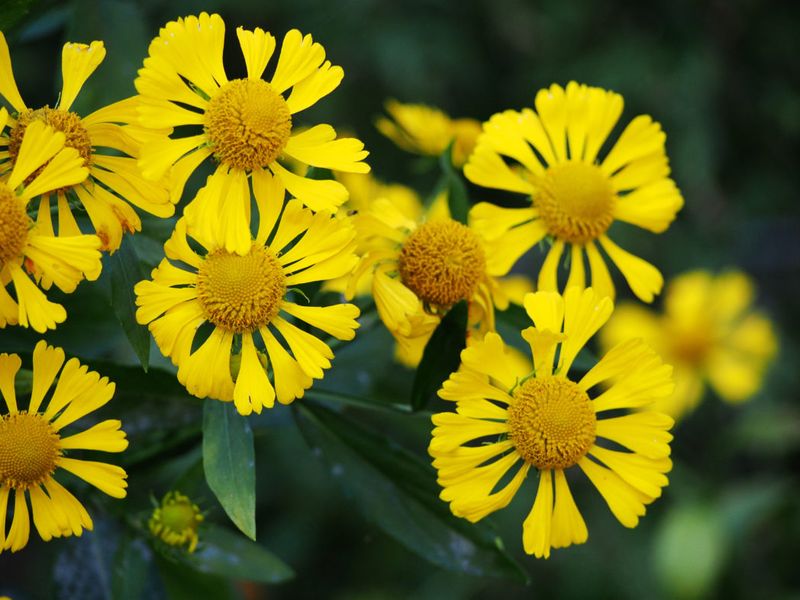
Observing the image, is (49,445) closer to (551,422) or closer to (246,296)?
(246,296)

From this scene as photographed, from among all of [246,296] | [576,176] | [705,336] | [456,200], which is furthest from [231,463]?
[705,336]

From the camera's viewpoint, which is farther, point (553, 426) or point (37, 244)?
point (553, 426)

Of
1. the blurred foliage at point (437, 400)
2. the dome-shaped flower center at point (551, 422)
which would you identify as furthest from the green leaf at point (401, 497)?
the dome-shaped flower center at point (551, 422)

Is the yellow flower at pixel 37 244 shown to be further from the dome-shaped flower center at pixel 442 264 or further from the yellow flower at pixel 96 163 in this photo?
the dome-shaped flower center at pixel 442 264

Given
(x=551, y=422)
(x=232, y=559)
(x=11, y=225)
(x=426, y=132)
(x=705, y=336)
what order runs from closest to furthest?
(x=11, y=225)
(x=551, y=422)
(x=232, y=559)
(x=426, y=132)
(x=705, y=336)

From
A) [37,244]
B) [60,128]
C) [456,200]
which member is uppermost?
[456,200]

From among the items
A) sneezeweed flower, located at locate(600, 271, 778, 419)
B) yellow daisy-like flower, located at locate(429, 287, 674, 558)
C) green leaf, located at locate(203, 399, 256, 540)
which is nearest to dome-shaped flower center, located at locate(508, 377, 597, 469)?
yellow daisy-like flower, located at locate(429, 287, 674, 558)

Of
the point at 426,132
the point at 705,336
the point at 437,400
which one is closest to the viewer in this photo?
the point at 437,400

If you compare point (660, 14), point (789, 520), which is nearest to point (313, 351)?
point (789, 520)
